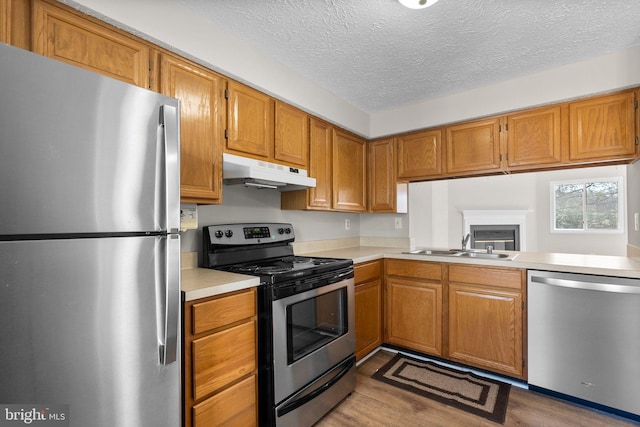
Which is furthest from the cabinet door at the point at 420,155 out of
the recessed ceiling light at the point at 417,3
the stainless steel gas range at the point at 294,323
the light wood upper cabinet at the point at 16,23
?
the light wood upper cabinet at the point at 16,23

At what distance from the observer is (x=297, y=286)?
172 centimetres

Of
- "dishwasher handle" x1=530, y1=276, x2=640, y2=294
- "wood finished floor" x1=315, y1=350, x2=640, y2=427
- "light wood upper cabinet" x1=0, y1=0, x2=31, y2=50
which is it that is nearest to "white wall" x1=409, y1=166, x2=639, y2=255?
"dishwasher handle" x1=530, y1=276, x2=640, y2=294

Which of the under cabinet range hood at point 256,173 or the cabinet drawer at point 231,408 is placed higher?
the under cabinet range hood at point 256,173

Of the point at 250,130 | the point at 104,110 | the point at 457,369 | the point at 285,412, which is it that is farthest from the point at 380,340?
the point at 104,110

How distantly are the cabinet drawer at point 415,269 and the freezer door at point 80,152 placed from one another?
204 cm

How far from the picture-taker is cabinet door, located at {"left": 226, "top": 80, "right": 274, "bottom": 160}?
6.27 ft

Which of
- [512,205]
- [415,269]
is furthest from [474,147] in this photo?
[512,205]

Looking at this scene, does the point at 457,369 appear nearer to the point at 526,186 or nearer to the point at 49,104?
the point at 49,104

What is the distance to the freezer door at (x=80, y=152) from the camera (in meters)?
0.80

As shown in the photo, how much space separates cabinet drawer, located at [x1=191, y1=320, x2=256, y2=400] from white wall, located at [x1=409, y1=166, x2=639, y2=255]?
13.4 ft

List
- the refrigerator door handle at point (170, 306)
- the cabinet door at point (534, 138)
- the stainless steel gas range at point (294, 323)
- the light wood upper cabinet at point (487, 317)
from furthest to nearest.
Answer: the cabinet door at point (534, 138) < the light wood upper cabinet at point (487, 317) < the stainless steel gas range at point (294, 323) < the refrigerator door handle at point (170, 306)

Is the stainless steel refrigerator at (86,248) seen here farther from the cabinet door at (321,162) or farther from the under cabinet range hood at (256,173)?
the cabinet door at (321,162)

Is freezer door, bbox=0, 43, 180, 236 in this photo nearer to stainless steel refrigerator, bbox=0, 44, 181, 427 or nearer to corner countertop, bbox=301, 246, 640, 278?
stainless steel refrigerator, bbox=0, 44, 181, 427

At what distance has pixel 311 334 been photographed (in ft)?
6.15
